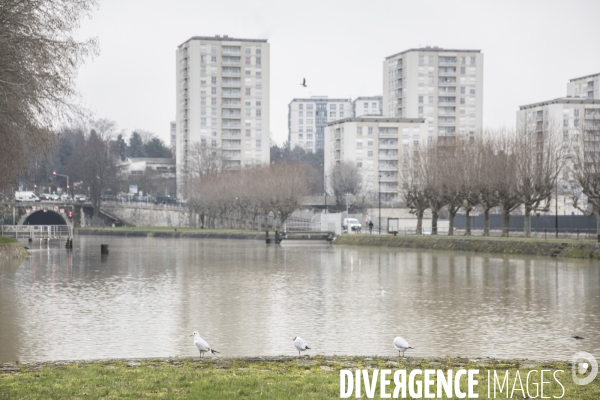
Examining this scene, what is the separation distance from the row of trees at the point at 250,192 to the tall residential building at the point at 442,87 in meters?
60.0

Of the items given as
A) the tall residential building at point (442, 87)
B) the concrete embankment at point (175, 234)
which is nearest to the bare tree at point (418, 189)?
the concrete embankment at point (175, 234)

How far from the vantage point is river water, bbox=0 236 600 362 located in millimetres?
20172

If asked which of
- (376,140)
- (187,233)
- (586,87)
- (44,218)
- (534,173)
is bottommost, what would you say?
(187,233)

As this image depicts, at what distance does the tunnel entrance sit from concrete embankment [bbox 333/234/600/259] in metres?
65.3

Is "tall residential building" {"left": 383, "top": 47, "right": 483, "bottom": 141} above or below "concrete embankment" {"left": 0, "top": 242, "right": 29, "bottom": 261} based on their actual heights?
above

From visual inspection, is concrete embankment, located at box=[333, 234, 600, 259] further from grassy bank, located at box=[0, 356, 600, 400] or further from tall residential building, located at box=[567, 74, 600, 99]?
tall residential building, located at box=[567, 74, 600, 99]

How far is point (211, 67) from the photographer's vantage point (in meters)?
→ 160

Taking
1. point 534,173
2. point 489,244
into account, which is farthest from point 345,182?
point 489,244

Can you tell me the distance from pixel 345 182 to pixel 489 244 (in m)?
83.1

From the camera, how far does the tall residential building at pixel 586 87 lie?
557 feet

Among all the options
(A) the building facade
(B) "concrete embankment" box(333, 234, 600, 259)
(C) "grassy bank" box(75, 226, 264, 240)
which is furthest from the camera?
(A) the building facade

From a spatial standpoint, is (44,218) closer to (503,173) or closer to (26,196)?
(26,196)

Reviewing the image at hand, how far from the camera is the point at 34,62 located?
27500 millimetres

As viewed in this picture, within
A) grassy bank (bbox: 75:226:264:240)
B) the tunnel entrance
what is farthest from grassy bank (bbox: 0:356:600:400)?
the tunnel entrance
